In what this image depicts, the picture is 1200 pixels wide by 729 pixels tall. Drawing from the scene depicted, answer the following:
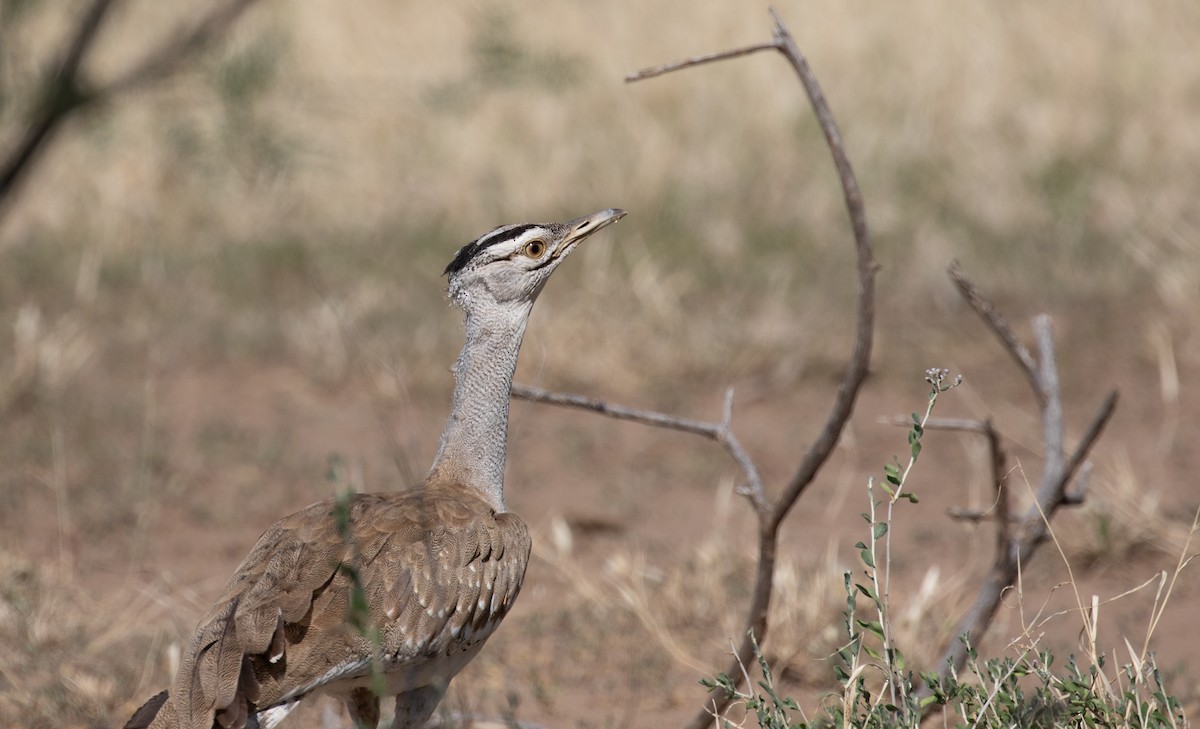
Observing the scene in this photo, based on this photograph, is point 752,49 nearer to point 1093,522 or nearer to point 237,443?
point 1093,522

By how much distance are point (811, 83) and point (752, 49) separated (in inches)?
6.6

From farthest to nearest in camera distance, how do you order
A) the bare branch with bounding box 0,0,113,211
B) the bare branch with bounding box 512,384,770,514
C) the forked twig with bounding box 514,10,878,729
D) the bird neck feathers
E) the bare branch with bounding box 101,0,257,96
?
the bird neck feathers < the bare branch with bounding box 512,384,770,514 < the forked twig with bounding box 514,10,878,729 < the bare branch with bounding box 101,0,257,96 < the bare branch with bounding box 0,0,113,211

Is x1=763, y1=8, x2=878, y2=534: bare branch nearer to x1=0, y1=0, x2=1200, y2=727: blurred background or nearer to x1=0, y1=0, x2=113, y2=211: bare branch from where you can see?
x1=0, y1=0, x2=1200, y2=727: blurred background

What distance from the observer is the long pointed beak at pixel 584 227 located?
316 centimetres

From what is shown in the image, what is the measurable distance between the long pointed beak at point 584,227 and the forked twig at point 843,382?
363 mm

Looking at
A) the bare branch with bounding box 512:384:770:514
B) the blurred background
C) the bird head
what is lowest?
the blurred background

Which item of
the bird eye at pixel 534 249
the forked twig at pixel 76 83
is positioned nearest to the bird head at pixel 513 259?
the bird eye at pixel 534 249

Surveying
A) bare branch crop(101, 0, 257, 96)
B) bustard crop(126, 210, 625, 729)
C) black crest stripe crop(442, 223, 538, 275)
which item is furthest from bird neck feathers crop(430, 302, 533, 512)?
bare branch crop(101, 0, 257, 96)

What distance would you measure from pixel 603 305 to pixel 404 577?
405 centimetres

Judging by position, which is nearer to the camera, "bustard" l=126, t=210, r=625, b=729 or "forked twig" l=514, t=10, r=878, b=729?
"bustard" l=126, t=210, r=625, b=729

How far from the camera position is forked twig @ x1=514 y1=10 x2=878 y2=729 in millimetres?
2773

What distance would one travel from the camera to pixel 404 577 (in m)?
2.75

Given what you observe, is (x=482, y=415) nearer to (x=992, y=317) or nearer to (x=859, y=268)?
(x=859, y=268)

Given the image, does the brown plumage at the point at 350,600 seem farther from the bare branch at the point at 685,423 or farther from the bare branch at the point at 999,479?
the bare branch at the point at 999,479
